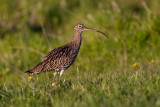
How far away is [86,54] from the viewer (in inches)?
448

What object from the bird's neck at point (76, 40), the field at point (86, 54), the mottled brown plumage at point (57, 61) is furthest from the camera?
the bird's neck at point (76, 40)

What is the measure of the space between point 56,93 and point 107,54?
18.0 feet

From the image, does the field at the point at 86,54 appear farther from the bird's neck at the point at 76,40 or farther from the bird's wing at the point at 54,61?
the bird's neck at the point at 76,40

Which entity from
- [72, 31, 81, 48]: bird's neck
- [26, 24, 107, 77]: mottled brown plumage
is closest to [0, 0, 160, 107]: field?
[26, 24, 107, 77]: mottled brown plumage

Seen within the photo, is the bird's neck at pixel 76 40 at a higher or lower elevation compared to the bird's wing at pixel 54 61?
higher

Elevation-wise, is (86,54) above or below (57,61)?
above

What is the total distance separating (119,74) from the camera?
6.21m

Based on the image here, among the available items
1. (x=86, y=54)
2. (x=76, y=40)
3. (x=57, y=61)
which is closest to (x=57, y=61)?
(x=57, y=61)

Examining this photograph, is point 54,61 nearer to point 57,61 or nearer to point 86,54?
point 57,61

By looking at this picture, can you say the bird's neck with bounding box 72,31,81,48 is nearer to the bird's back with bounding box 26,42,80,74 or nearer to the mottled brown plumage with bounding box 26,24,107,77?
the mottled brown plumage with bounding box 26,24,107,77

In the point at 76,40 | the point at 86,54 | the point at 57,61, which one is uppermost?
the point at 76,40

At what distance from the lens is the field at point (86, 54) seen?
5316 mm

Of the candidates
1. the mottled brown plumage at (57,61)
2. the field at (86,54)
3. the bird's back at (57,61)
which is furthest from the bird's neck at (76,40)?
the field at (86,54)

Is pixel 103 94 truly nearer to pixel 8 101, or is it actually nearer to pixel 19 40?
pixel 8 101
